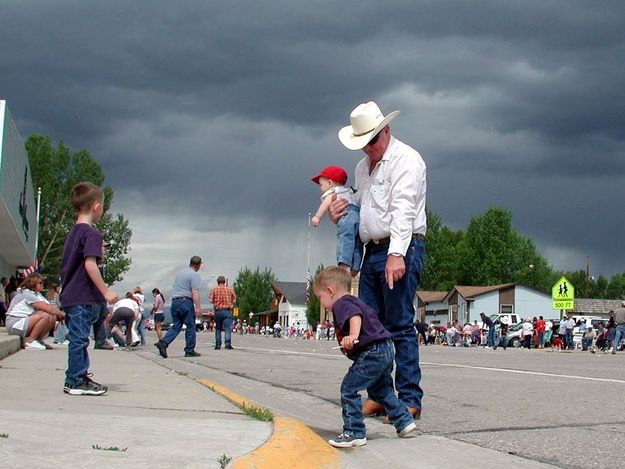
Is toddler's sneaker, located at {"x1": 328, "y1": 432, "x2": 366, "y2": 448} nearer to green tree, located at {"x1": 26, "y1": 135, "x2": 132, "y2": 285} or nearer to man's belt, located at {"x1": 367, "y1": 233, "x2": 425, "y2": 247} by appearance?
man's belt, located at {"x1": 367, "y1": 233, "x2": 425, "y2": 247}

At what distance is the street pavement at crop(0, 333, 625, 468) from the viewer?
13.1ft

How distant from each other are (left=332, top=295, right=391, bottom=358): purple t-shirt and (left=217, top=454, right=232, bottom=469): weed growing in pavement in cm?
139

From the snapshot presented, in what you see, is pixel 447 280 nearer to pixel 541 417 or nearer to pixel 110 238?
pixel 110 238

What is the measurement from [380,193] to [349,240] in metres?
0.40

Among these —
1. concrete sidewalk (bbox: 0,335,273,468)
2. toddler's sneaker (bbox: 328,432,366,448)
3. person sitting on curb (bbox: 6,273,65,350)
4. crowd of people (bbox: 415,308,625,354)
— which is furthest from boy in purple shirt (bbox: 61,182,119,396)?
crowd of people (bbox: 415,308,625,354)

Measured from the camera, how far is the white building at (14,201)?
114ft

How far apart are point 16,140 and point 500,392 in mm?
37294

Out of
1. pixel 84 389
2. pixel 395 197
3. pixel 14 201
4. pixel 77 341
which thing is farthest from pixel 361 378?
pixel 14 201

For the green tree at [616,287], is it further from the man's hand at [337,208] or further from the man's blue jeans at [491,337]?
the man's hand at [337,208]

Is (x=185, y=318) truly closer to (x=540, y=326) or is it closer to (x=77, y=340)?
(x=77, y=340)

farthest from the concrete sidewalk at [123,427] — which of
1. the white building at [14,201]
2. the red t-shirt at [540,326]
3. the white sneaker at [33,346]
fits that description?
the red t-shirt at [540,326]

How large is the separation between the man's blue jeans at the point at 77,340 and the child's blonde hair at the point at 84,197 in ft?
2.55

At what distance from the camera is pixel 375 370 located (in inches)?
203

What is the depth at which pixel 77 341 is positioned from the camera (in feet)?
21.8
